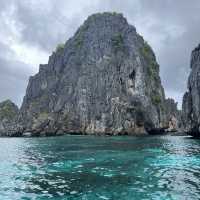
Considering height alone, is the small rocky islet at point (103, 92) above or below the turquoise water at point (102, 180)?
above

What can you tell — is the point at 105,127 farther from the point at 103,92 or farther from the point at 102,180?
the point at 102,180

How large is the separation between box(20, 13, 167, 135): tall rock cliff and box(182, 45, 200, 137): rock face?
111ft

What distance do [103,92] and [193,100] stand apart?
58902 millimetres

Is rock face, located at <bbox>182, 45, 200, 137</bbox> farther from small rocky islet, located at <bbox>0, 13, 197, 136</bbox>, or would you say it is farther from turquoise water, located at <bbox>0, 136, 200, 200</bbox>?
turquoise water, located at <bbox>0, 136, 200, 200</bbox>

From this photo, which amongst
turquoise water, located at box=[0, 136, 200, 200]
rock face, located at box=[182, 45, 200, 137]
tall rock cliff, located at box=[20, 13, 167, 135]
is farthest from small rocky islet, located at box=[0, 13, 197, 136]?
turquoise water, located at box=[0, 136, 200, 200]

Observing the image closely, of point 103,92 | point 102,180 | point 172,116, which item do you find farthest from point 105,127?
point 102,180

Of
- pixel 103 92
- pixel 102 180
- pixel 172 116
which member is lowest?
pixel 102 180

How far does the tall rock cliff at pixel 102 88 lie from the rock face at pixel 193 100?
3369cm

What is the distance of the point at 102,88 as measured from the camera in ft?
495

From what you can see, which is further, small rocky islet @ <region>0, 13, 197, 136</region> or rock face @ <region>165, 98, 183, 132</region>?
rock face @ <region>165, 98, 183, 132</region>

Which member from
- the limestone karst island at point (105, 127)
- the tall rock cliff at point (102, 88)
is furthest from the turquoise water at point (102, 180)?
the tall rock cliff at point (102, 88)

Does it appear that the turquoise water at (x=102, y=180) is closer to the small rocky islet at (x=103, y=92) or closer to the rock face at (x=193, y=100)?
the rock face at (x=193, y=100)

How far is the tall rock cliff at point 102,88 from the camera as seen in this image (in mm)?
136875

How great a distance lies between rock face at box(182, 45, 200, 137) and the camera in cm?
9425
